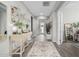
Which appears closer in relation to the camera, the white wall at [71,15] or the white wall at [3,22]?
the white wall at [3,22]

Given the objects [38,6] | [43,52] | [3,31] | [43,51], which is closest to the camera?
[3,31]

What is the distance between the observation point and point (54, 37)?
8.49 metres

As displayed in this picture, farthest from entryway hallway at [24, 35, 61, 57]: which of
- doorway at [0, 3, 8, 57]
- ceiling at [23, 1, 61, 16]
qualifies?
ceiling at [23, 1, 61, 16]

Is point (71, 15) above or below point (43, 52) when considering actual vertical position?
above

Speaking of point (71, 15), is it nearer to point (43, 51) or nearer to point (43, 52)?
point (43, 51)

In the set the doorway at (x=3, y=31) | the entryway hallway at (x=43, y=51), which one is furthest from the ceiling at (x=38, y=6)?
the doorway at (x=3, y=31)

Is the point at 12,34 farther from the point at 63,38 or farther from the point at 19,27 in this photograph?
the point at 63,38

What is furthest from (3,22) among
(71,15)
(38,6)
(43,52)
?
(71,15)

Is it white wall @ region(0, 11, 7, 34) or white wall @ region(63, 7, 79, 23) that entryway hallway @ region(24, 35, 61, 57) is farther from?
white wall @ region(63, 7, 79, 23)

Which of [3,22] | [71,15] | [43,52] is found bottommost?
[43,52]

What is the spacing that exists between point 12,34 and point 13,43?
0.33 m

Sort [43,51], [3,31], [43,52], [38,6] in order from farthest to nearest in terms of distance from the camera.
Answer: [38,6] → [43,51] → [43,52] → [3,31]

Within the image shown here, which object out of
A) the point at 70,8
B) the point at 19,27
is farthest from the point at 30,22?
the point at 70,8

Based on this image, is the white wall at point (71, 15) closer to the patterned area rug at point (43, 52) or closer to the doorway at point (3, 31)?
the patterned area rug at point (43, 52)
